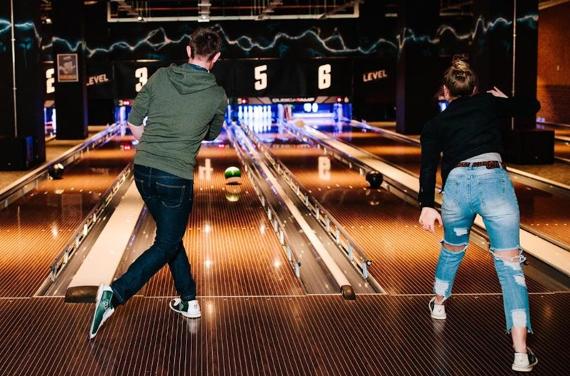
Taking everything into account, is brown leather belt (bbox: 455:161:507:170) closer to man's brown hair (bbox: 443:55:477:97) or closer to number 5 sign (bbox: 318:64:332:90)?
man's brown hair (bbox: 443:55:477:97)

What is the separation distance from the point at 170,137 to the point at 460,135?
1199 millimetres

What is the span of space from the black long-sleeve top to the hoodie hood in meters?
0.95

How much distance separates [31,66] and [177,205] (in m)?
8.87

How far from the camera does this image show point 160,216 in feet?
13.3

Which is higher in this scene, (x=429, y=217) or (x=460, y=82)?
(x=460, y=82)

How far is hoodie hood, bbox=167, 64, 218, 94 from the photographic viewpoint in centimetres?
403

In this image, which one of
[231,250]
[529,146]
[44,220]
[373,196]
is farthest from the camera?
[529,146]

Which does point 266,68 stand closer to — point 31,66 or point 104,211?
point 31,66

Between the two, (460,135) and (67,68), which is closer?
(460,135)

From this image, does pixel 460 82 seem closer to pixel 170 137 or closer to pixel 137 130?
pixel 170 137

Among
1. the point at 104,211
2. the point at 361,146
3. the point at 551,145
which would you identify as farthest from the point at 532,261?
the point at 361,146

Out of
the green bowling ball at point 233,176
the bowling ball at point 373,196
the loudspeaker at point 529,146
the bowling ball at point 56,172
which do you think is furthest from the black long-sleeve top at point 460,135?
the loudspeaker at point 529,146

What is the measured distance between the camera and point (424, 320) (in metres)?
4.55

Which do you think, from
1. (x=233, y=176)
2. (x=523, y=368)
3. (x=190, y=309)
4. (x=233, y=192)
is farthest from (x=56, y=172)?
(x=523, y=368)
